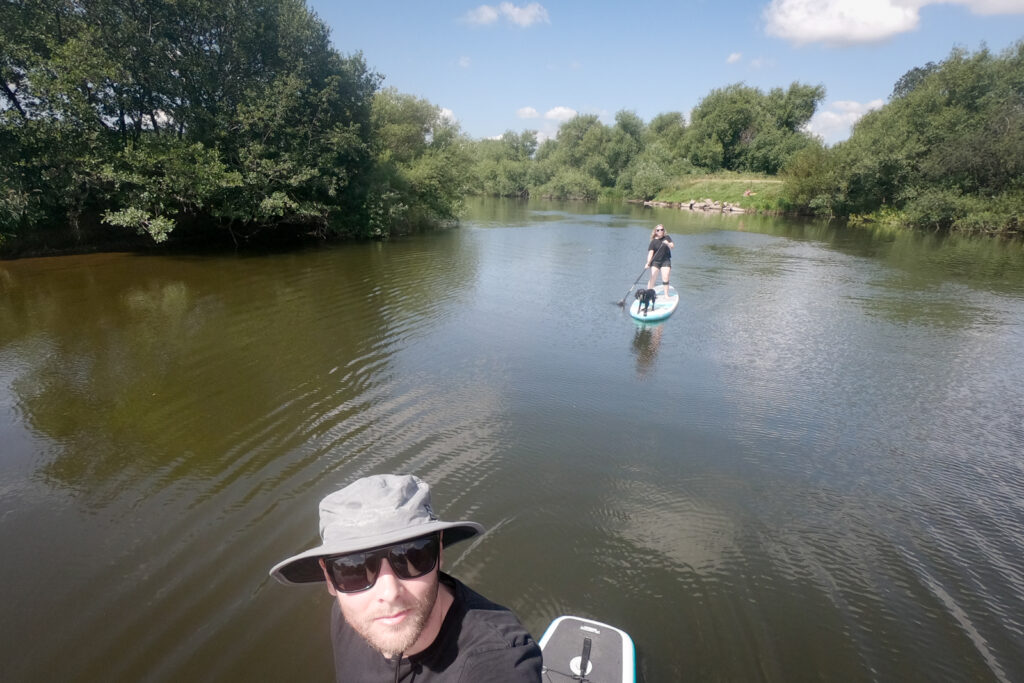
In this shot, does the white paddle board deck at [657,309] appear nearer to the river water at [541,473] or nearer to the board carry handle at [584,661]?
the river water at [541,473]

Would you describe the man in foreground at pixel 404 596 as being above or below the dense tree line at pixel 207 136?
below

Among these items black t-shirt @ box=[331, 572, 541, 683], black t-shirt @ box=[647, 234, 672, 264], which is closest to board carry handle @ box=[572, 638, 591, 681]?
black t-shirt @ box=[331, 572, 541, 683]

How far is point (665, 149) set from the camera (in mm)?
74812

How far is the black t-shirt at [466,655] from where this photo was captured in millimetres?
1693

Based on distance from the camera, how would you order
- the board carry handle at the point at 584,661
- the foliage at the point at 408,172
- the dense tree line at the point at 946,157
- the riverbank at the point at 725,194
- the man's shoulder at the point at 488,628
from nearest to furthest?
1. the man's shoulder at the point at 488,628
2. the board carry handle at the point at 584,661
3. the foliage at the point at 408,172
4. the dense tree line at the point at 946,157
5. the riverbank at the point at 725,194

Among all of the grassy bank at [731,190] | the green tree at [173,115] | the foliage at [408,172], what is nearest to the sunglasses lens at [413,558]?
the green tree at [173,115]

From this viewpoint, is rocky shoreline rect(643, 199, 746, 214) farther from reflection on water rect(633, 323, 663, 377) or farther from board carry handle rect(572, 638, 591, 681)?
board carry handle rect(572, 638, 591, 681)

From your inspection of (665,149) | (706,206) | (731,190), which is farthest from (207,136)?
(665,149)

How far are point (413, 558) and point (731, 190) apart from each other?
65.2 metres

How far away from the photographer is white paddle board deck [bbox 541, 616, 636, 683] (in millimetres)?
3170

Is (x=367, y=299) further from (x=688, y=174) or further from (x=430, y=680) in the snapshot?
(x=688, y=174)

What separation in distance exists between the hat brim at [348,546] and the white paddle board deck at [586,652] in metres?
1.80

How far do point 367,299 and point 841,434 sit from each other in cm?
1085

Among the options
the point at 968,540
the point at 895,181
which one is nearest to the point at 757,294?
the point at 968,540
